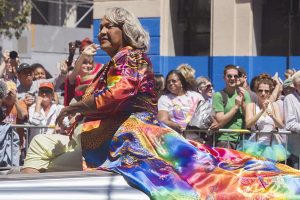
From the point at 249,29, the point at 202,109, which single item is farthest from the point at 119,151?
the point at 249,29

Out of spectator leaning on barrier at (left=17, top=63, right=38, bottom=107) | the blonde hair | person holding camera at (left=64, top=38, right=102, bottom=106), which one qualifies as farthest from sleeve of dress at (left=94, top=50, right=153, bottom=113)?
spectator leaning on barrier at (left=17, top=63, right=38, bottom=107)

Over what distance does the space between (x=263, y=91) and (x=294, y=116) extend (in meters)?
0.71

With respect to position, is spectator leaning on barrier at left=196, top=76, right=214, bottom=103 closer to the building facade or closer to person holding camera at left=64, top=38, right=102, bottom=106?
person holding camera at left=64, top=38, right=102, bottom=106

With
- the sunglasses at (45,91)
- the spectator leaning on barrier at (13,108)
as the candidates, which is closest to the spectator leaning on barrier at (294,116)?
the sunglasses at (45,91)

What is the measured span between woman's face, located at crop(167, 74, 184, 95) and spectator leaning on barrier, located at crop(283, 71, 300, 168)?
1.32 meters

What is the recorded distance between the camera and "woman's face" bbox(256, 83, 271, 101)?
406 inches

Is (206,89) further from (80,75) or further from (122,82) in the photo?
(122,82)

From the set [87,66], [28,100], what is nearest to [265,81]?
[87,66]

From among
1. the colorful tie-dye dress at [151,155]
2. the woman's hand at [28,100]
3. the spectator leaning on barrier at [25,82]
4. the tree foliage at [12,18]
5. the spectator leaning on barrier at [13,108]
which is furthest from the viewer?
the tree foliage at [12,18]

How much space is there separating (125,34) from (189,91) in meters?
4.54

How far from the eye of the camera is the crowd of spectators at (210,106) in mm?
9367

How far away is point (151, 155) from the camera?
216 inches

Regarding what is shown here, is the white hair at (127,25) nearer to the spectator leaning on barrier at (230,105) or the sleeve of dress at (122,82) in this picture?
the sleeve of dress at (122,82)

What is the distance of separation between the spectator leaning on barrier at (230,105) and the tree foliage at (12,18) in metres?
16.9
